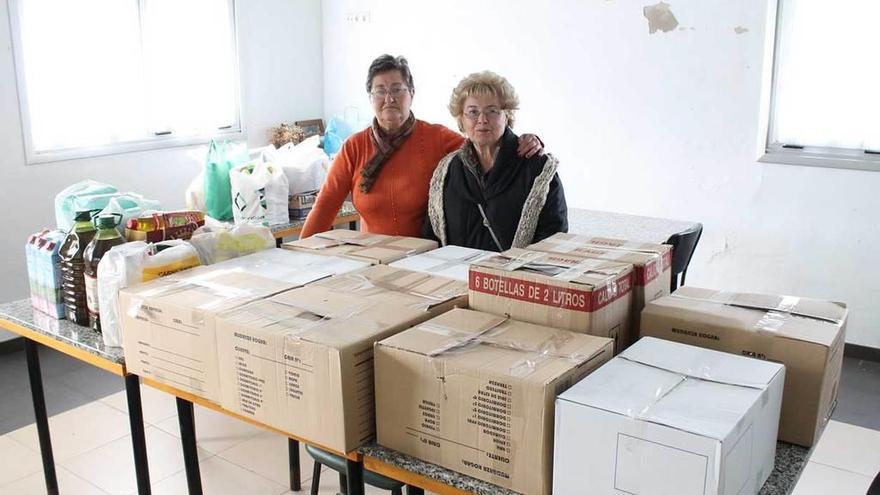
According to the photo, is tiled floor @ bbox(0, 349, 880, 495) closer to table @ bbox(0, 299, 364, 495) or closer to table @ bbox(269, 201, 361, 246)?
table @ bbox(0, 299, 364, 495)

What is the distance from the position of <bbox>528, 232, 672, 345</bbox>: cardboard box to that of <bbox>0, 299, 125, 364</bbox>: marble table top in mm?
1120

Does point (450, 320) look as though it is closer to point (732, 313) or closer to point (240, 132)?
point (732, 313)

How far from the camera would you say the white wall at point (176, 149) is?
→ 377 centimetres

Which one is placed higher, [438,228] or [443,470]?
[438,228]

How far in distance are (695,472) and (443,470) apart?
477 millimetres

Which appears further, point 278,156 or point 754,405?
point 278,156

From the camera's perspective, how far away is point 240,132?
4902mm

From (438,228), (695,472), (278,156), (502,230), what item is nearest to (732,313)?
(695,472)

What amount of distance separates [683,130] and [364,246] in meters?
2.45

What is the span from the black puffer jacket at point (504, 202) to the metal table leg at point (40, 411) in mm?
1337

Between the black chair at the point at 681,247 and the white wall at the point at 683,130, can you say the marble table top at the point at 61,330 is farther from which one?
the white wall at the point at 683,130

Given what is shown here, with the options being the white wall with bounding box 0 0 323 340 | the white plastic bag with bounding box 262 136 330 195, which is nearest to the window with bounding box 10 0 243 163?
the white wall with bounding box 0 0 323 340

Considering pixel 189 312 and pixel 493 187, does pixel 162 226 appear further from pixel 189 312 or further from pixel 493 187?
pixel 493 187

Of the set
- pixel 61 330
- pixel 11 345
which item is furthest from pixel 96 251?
pixel 11 345
